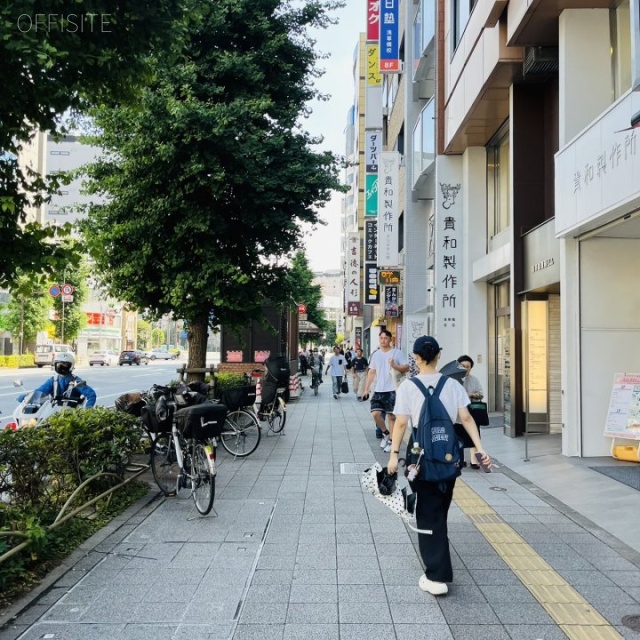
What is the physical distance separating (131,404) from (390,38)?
64.0 feet

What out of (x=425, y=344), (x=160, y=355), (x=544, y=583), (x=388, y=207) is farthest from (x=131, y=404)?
(x=160, y=355)

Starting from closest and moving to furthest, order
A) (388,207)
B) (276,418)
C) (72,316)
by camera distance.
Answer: (276,418) < (388,207) < (72,316)

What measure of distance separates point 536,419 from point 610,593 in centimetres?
864

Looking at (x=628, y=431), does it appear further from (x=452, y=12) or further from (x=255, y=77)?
(x=452, y=12)

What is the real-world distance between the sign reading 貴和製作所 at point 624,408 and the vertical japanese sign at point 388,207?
1381cm

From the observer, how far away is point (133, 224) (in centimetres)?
1130

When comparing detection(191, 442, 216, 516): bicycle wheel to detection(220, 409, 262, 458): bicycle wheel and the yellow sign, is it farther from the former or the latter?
the yellow sign

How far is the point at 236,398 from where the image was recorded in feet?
35.6

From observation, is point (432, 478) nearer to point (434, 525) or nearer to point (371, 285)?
point (434, 525)

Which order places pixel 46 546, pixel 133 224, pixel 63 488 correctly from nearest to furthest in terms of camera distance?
pixel 46 546 < pixel 63 488 < pixel 133 224

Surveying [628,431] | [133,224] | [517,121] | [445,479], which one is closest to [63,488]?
[445,479]

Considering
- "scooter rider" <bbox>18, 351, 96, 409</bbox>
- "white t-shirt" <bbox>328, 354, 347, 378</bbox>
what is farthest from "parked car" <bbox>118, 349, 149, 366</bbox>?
"scooter rider" <bbox>18, 351, 96, 409</bbox>

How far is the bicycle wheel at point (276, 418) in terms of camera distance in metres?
12.4

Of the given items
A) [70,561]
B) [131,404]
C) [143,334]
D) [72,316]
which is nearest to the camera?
[70,561]
